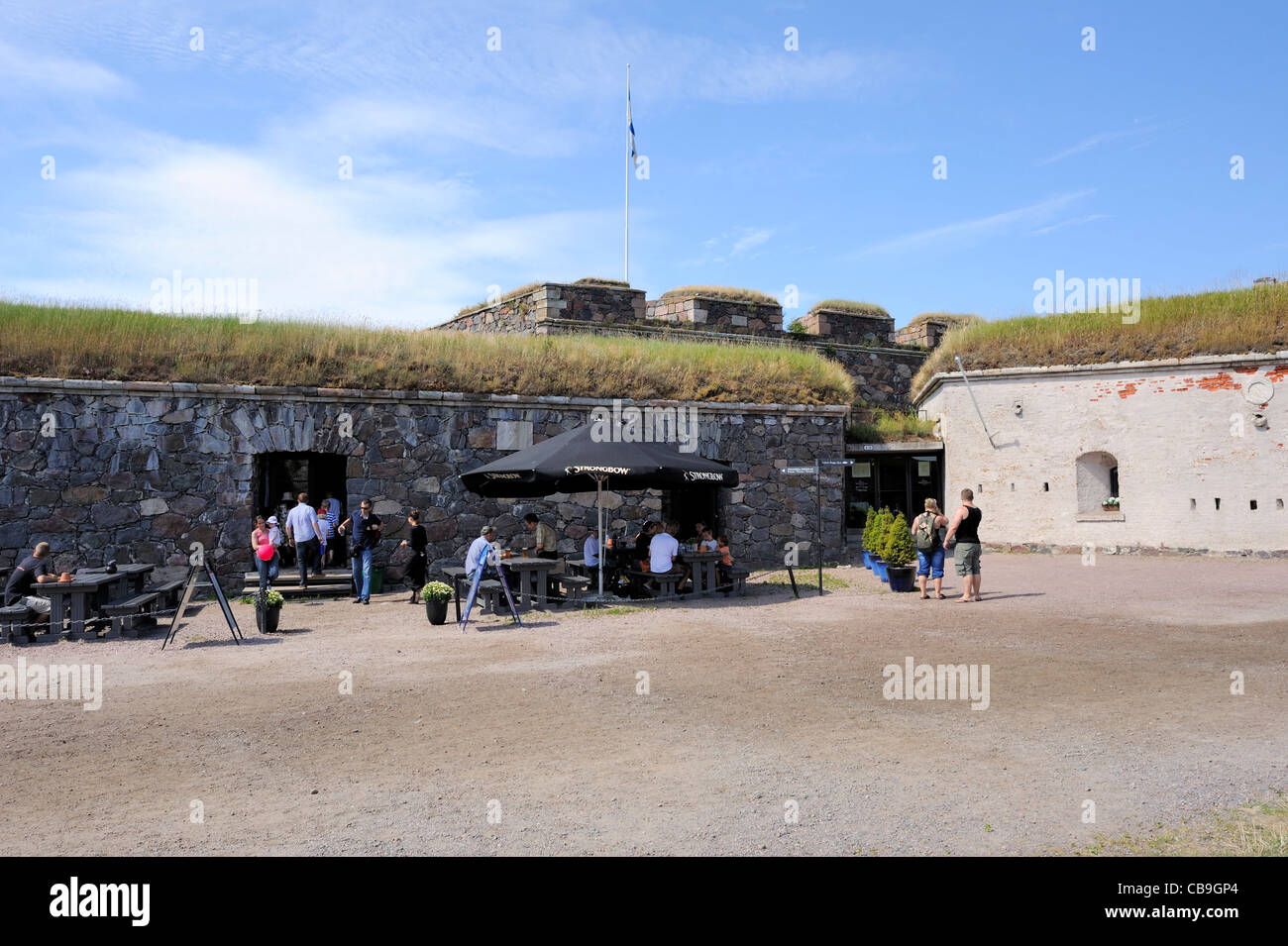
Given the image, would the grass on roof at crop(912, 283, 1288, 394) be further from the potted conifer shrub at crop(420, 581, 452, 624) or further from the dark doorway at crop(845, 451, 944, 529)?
the potted conifer shrub at crop(420, 581, 452, 624)

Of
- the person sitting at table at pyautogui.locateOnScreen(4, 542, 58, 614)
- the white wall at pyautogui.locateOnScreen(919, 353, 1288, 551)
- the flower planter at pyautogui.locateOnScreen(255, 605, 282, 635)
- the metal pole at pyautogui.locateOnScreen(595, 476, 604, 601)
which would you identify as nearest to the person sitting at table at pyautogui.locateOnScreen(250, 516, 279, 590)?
the flower planter at pyautogui.locateOnScreen(255, 605, 282, 635)

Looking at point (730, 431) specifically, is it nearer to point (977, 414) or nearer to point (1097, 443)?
Result: point (977, 414)

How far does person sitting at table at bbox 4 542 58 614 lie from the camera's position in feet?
34.9

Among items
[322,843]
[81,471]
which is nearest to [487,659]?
[322,843]

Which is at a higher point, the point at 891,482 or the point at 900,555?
the point at 891,482

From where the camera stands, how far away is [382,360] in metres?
17.2

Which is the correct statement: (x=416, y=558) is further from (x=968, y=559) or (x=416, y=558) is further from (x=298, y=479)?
(x=298, y=479)

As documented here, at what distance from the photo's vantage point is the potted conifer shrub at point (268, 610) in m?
10.9

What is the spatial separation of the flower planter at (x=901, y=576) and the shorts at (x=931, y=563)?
1.17 ft

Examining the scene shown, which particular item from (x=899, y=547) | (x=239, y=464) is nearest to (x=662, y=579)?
(x=899, y=547)

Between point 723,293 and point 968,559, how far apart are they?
1626 cm

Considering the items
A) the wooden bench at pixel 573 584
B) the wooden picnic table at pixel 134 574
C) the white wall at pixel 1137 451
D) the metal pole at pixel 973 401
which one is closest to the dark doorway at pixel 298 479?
the wooden picnic table at pixel 134 574

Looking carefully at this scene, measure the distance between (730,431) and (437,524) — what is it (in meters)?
6.00

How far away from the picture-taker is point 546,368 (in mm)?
18141
